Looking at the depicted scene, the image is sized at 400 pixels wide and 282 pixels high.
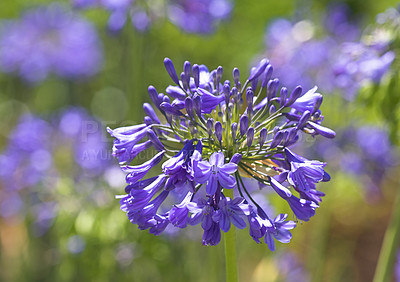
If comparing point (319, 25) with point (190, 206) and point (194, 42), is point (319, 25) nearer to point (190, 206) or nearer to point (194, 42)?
point (194, 42)

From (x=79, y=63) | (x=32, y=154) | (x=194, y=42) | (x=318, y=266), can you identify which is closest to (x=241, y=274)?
Result: (x=318, y=266)

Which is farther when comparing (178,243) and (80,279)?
(80,279)

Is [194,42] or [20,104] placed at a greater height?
[194,42]

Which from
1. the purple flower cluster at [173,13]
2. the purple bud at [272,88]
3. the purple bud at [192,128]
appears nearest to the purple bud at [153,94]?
the purple bud at [192,128]

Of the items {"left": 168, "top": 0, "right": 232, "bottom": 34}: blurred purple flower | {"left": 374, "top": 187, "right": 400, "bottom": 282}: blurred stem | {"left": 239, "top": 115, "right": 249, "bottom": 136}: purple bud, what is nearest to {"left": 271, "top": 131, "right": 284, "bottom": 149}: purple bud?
{"left": 239, "top": 115, "right": 249, "bottom": 136}: purple bud

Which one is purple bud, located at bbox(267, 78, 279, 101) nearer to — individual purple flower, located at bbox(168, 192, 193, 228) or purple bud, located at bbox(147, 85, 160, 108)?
purple bud, located at bbox(147, 85, 160, 108)

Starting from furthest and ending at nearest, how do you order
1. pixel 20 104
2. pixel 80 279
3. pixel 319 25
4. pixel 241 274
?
pixel 20 104
pixel 241 274
pixel 319 25
pixel 80 279

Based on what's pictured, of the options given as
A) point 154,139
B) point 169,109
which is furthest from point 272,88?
point 154,139
